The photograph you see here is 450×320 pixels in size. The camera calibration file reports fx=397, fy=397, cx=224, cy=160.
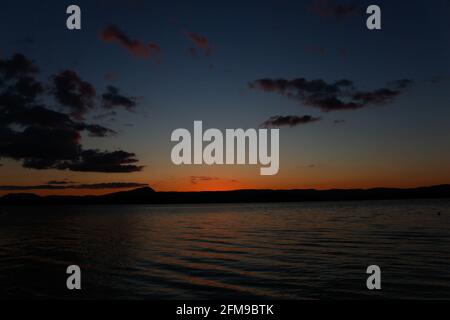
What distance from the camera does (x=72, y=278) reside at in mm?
25172

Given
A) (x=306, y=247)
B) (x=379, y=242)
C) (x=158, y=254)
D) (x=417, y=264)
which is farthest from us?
(x=379, y=242)

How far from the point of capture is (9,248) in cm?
4597

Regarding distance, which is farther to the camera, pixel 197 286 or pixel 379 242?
pixel 379 242

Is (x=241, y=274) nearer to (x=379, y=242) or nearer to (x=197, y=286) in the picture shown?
(x=197, y=286)

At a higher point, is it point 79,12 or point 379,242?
point 79,12

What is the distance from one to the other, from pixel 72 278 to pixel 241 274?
10901 millimetres
